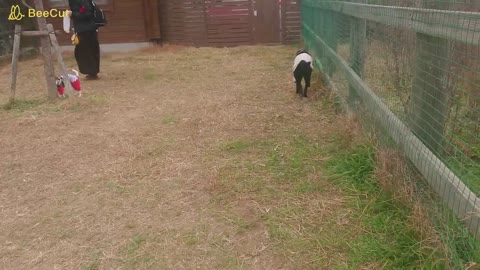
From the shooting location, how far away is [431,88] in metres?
2.42

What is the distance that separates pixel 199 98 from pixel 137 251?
4.04 m

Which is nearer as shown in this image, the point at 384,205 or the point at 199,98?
the point at 384,205

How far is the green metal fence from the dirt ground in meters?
0.69

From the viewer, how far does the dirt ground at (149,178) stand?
105 inches

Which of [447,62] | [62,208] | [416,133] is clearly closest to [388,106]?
[416,133]

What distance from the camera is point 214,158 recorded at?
159 inches

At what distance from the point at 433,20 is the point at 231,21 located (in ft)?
33.0

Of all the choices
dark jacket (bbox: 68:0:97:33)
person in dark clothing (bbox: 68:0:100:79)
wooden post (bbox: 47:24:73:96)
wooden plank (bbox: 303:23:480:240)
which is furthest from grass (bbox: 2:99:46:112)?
wooden plank (bbox: 303:23:480:240)

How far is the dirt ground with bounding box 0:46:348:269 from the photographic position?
2674mm

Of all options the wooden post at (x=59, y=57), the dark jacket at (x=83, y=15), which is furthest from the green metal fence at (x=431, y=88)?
the dark jacket at (x=83, y=15)

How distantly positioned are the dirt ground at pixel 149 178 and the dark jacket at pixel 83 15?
1.45 m

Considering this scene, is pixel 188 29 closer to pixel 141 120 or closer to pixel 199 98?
pixel 199 98

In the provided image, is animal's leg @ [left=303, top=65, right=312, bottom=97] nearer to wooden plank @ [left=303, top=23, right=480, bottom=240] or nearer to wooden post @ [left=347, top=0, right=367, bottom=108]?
wooden post @ [left=347, top=0, right=367, bottom=108]

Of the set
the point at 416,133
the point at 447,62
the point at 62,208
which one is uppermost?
the point at 447,62
